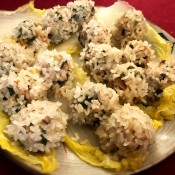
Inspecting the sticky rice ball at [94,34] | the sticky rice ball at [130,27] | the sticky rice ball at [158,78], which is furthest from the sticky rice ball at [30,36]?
the sticky rice ball at [158,78]

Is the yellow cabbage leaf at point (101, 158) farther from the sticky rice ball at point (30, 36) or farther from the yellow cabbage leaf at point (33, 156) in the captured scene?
the sticky rice ball at point (30, 36)

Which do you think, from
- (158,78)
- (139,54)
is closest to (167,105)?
(158,78)

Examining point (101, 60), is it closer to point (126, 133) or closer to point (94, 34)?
point (94, 34)

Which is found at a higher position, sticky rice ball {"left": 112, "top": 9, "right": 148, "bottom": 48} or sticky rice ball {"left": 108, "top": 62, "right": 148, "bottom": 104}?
sticky rice ball {"left": 112, "top": 9, "right": 148, "bottom": 48}

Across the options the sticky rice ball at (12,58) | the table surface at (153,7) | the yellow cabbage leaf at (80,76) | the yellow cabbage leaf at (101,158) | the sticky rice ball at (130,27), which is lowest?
the yellow cabbage leaf at (101,158)

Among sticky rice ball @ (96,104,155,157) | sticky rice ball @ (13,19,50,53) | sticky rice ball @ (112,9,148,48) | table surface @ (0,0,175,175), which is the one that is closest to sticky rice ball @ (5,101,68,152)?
sticky rice ball @ (96,104,155,157)

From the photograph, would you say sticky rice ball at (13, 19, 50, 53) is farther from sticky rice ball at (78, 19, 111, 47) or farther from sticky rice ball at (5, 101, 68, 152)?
sticky rice ball at (5, 101, 68, 152)
